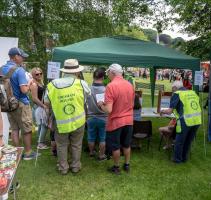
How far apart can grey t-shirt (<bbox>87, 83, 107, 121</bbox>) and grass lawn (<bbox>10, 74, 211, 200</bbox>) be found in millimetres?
819

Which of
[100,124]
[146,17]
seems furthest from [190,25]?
[100,124]

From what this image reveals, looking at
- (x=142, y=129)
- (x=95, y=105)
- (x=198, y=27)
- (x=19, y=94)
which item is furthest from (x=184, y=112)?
(x=198, y=27)

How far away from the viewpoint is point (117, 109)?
5.38 metres

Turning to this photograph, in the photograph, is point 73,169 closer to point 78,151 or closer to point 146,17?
point 78,151

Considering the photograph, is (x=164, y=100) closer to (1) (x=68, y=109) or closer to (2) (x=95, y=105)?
(2) (x=95, y=105)

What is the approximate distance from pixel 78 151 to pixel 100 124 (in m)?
0.76

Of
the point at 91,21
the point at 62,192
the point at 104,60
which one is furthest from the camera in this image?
the point at 91,21

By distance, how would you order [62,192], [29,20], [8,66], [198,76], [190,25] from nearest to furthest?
[62,192] < [8,66] < [198,76] < [29,20] < [190,25]

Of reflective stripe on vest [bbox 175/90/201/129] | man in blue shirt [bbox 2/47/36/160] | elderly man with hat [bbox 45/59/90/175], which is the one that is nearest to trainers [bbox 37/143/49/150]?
man in blue shirt [bbox 2/47/36/160]

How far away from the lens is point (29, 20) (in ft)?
41.3

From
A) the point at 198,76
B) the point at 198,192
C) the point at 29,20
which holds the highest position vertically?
the point at 29,20

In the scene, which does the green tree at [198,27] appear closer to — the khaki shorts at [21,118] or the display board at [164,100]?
the display board at [164,100]

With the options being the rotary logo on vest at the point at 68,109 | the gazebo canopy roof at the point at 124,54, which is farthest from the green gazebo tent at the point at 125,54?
the rotary logo on vest at the point at 68,109

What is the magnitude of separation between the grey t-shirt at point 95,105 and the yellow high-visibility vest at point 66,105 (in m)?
0.76
